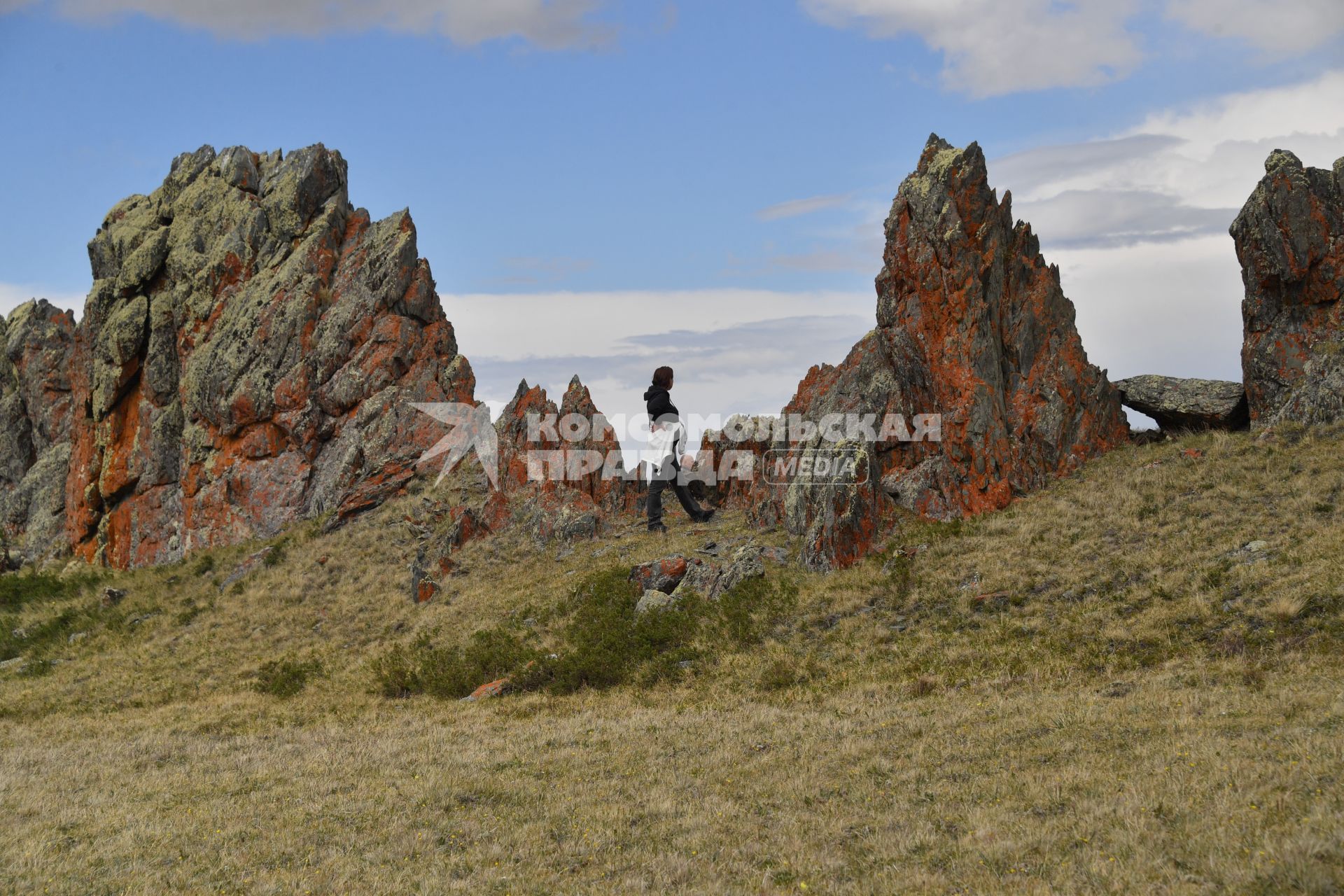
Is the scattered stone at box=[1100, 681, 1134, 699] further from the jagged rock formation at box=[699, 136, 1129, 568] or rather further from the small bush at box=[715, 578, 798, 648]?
the jagged rock formation at box=[699, 136, 1129, 568]

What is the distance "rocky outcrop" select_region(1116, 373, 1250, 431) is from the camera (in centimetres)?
3109

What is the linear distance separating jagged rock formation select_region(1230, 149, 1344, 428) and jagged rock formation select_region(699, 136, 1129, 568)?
4480 millimetres

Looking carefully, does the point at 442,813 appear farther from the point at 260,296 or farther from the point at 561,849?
the point at 260,296

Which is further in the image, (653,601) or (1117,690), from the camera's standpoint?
(653,601)

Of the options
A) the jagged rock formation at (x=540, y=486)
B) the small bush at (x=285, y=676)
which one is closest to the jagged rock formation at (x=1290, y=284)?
the jagged rock formation at (x=540, y=486)

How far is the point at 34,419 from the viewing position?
55594 mm

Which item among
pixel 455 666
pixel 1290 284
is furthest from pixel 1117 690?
pixel 1290 284

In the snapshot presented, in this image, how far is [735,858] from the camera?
38.4ft

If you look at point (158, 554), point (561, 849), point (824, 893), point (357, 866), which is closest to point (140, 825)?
point (357, 866)

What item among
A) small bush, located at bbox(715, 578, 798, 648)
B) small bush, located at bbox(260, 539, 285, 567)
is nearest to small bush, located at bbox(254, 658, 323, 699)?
small bush, located at bbox(260, 539, 285, 567)

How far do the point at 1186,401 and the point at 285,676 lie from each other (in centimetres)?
2975

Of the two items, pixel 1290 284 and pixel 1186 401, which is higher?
pixel 1290 284

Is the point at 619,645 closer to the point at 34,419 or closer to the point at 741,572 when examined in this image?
the point at 741,572

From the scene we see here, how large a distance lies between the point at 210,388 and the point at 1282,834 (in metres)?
44.2
